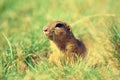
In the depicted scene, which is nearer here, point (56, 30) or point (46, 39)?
point (56, 30)

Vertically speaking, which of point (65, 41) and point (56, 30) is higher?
point (56, 30)

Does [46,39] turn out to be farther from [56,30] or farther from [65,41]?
[56,30]

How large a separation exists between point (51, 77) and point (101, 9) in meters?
4.74

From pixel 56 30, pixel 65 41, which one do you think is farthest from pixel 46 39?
pixel 56 30

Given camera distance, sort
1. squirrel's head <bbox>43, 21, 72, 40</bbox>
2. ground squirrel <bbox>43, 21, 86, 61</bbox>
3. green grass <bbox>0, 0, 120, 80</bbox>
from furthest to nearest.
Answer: ground squirrel <bbox>43, 21, 86, 61</bbox> < squirrel's head <bbox>43, 21, 72, 40</bbox> < green grass <bbox>0, 0, 120, 80</bbox>

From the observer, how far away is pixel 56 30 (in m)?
8.38

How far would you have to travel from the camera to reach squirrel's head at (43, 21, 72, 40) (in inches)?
322

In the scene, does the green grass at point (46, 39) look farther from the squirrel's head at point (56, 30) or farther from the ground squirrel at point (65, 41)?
the squirrel's head at point (56, 30)

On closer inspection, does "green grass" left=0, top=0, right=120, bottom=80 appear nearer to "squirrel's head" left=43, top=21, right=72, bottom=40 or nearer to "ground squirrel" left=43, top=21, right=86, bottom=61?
"ground squirrel" left=43, top=21, right=86, bottom=61

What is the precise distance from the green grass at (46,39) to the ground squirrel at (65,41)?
19 centimetres

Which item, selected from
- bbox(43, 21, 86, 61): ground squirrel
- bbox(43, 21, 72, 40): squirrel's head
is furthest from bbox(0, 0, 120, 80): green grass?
bbox(43, 21, 72, 40): squirrel's head

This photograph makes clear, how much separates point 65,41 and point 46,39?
307 millimetres

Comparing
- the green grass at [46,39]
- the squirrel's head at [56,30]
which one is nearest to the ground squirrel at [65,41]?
the squirrel's head at [56,30]

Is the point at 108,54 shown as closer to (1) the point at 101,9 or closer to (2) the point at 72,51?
(2) the point at 72,51
